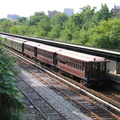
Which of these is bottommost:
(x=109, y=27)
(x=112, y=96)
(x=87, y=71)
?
(x=112, y=96)

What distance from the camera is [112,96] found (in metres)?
13.8

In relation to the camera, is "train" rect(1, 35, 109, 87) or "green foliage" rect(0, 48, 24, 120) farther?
"train" rect(1, 35, 109, 87)

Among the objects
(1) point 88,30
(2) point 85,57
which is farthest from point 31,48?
(1) point 88,30

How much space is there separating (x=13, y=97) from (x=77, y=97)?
8.58 meters

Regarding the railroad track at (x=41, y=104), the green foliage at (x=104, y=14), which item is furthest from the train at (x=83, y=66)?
the green foliage at (x=104, y=14)

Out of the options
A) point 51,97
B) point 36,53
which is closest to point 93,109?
point 51,97

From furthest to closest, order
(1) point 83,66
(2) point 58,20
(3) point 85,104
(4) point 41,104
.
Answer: (2) point 58,20
(1) point 83,66
(3) point 85,104
(4) point 41,104

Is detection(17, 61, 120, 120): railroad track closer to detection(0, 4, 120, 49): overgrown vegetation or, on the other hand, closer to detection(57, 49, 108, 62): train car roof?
detection(57, 49, 108, 62): train car roof

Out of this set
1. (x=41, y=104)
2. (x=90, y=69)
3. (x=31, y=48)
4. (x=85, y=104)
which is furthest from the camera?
(x=31, y=48)

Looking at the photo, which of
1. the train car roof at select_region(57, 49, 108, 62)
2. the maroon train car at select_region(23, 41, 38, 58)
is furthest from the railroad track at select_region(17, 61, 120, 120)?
the maroon train car at select_region(23, 41, 38, 58)

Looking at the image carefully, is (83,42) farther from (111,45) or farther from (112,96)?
(112,96)

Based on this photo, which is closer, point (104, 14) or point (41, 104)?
point (41, 104)

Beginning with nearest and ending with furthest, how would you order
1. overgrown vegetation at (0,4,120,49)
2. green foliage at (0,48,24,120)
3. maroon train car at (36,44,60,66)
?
green foliage at (0,48,24,120)
maroon train car at (36,44,60,66)
overgrown vegetation at (0,4,120,49)

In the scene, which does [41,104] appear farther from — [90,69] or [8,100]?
[8,100]
